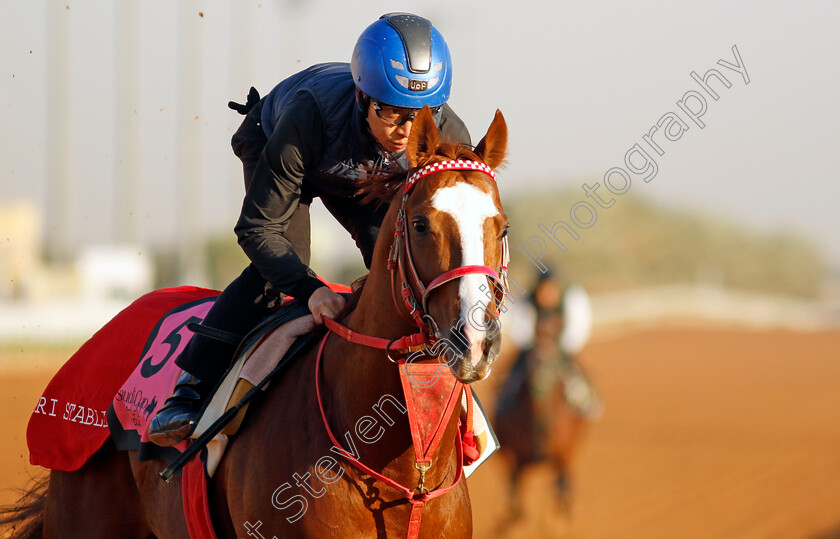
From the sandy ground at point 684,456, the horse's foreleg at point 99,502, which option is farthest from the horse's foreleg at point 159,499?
the sandy ground at point 684,456

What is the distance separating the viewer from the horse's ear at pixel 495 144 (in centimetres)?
312

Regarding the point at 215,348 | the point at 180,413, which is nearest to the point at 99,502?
the point at 180,413

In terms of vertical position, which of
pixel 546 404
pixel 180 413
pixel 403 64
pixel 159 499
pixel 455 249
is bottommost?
pixel 546 404

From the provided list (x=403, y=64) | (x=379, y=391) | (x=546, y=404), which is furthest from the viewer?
(x=546, y=404)

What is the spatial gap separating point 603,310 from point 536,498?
3057cm

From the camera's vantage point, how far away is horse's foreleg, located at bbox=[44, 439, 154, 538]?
435 centimetres

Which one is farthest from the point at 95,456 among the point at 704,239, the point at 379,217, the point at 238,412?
the point at 704,239

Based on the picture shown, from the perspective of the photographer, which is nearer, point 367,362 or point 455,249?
point 455,249

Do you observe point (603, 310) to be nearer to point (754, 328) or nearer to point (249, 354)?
point (754, 328)

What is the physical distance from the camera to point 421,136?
3047 mm

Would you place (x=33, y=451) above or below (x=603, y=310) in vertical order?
above

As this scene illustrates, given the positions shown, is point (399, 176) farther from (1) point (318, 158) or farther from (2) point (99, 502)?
(2) point (99, 502)

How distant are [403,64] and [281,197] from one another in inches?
28.1

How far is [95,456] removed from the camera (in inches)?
175
